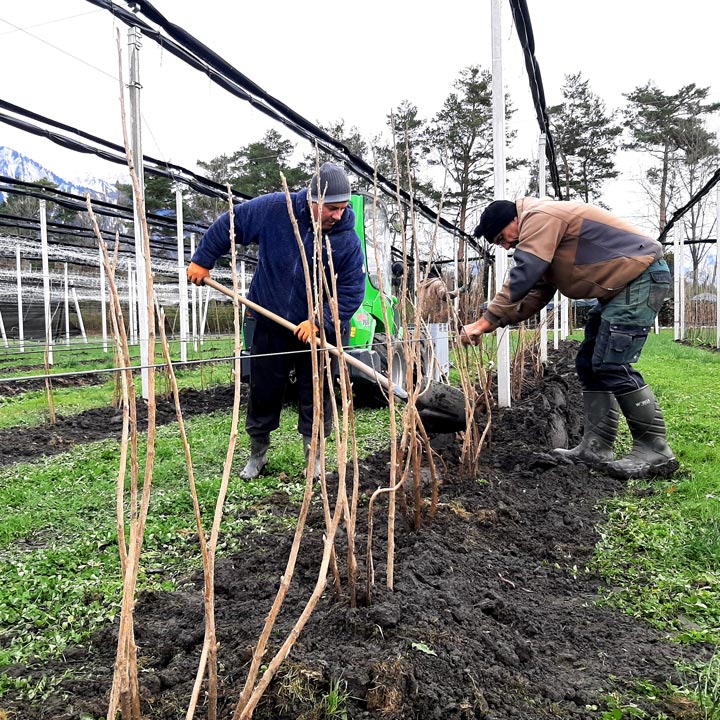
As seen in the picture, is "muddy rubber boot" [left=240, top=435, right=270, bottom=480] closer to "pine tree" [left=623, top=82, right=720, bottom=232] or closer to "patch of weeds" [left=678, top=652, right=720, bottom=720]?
"patch of weeds" [left=678, top=652, right=720, bottom=720]

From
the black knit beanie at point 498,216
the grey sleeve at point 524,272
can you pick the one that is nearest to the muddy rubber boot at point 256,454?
the grey sleeve at point 524,272

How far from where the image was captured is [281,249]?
10.6 ft

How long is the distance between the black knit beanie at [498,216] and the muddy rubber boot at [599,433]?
1333 millimetres

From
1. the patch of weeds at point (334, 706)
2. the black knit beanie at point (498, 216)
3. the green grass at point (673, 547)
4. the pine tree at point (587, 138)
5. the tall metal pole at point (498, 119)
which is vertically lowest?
the green grass at point (673, 547)

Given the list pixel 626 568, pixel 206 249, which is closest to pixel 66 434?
pixel 206 249

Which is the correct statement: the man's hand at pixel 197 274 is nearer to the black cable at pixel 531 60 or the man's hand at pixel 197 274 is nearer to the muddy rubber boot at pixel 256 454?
the muddy rubber boot at pixel 256 454

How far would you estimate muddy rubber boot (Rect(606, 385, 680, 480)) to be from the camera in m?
3.40

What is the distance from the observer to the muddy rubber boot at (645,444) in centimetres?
340

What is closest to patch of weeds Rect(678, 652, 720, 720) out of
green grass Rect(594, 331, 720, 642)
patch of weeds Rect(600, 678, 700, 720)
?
patch of weeds Rect(600, 678, 700, 720)

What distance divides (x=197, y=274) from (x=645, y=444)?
2941 millimetres

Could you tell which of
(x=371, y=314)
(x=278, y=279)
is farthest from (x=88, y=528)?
(x=371, y=314)

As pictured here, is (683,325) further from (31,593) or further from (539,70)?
(31,593)

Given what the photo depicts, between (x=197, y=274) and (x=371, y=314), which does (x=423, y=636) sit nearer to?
(x=197, y=274)

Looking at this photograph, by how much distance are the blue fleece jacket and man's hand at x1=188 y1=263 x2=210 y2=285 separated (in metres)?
0.05
